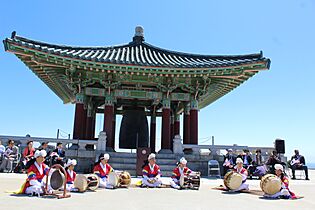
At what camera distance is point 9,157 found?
41.4ft

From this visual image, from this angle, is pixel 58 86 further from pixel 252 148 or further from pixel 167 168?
pixel 252 148

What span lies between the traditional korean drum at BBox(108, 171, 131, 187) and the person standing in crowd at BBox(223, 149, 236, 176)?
6.23m

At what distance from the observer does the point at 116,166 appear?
13320 millimetres

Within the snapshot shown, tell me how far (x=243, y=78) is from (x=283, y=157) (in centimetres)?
519

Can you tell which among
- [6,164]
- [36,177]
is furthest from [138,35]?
[36,177]

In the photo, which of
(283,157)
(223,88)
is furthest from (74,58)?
(283,157)

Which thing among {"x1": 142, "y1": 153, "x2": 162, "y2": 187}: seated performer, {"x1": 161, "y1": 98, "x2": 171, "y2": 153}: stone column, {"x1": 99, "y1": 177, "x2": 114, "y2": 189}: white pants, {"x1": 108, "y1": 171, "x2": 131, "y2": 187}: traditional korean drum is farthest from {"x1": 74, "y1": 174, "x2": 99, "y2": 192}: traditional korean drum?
{"x1": 161, "y1": 98, "x2": 171, "y2": 153}: stone column

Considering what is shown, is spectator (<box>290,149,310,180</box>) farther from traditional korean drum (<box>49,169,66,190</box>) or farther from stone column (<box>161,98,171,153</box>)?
traditional korean drum (<box>49,169,66,190</box>)

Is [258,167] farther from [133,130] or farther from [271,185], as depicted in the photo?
[133,130]

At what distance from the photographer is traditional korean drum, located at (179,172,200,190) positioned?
9.02m

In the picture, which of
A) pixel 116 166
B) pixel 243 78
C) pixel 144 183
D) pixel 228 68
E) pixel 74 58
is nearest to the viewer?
pixel 144 183

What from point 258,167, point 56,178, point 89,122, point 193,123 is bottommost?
point 56,178

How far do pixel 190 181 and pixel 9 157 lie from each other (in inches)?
340

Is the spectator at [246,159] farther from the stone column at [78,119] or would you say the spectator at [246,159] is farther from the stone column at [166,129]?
the stone column at [78,119]
